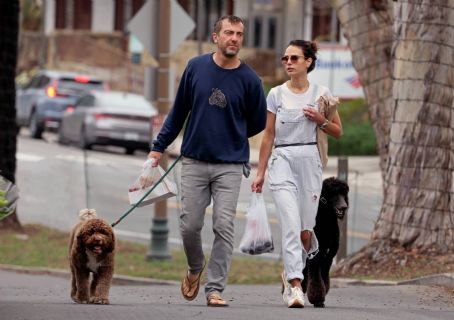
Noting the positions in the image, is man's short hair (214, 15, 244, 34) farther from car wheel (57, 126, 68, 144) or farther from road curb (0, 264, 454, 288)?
car wheel (57, 126, 68, 144)

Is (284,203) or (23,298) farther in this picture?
(23,298)

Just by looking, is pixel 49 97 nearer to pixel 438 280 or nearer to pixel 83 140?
→ pixel 83 140

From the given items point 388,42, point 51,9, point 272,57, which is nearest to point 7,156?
point 388,42

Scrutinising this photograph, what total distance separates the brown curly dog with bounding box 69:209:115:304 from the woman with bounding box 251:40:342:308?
1.21 m

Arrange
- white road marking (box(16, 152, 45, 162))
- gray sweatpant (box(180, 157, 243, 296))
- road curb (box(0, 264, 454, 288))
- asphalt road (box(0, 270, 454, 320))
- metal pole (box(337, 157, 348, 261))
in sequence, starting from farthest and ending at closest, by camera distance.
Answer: white road marking (box(16, 152, 45, 162)) < metal pole (box(337, 157, 348, 261)) < road curb (box(0, 264, 454, 288)) < gray sweatpant (box(180, 157, 243, 296)) < asphalt road (box(0, 270, 454, 320))

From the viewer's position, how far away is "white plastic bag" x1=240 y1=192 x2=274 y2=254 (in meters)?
10.7

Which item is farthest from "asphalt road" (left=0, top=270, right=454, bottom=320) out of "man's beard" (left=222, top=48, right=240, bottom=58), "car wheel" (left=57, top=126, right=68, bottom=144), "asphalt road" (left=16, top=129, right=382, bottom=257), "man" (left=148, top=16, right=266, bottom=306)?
"car wheel" (left=57, top=126, right=68, bottom=144)

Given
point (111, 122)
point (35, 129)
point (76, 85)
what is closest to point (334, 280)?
point (111, 122)

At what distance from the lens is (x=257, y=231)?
10758 mm

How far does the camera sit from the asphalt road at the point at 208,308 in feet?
31.3

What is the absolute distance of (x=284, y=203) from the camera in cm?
1064

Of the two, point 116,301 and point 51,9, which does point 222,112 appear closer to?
point 116,301

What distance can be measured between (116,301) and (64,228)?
9.24 m

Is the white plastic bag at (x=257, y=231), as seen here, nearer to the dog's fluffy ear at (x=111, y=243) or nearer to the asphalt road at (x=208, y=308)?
→ the asphalt road at (x=208, y=308)
